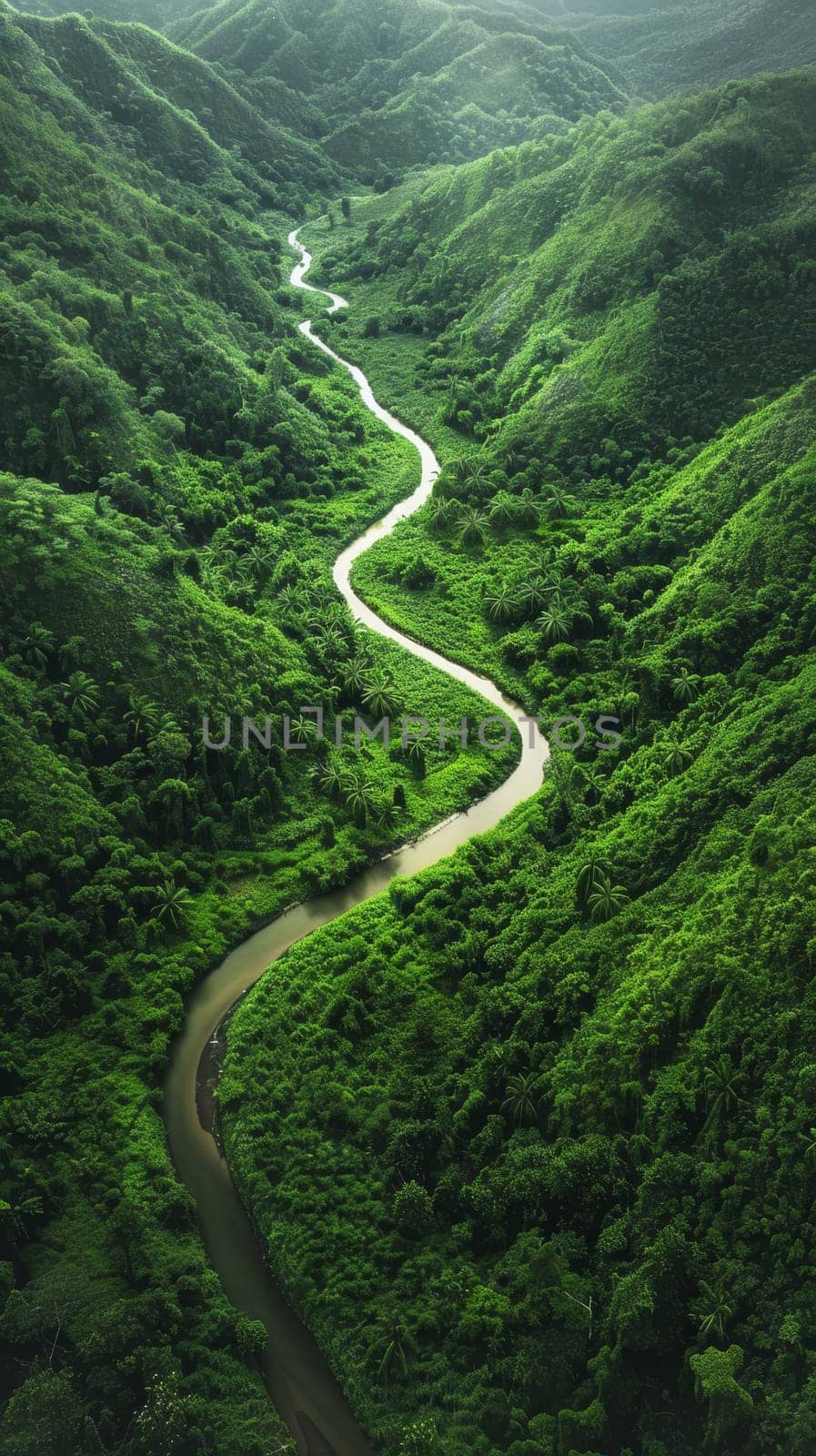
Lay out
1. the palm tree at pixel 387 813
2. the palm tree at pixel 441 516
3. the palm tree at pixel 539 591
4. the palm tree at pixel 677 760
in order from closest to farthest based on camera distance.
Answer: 1. the palm tree at pixel 677 760
2. the palm tree at pixel 387 813
3. the palm tree at pixel 539 591
4. the palm tree at pixel 441 516

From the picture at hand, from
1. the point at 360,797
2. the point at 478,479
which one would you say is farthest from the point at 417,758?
the point at 478,479

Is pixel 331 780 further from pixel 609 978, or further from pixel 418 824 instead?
pixel 609 978

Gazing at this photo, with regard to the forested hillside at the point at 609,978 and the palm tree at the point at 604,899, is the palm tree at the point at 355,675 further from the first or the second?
the palm tree at the point at 604,899

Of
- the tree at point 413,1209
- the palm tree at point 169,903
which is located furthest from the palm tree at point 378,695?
the tree at point 413,1209

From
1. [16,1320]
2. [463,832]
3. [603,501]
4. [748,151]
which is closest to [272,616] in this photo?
[463,832]

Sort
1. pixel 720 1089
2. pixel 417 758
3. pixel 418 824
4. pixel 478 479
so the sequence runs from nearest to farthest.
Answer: pixel 720 1089
pixel 418 824
pixel 417 758
pixel 478 479

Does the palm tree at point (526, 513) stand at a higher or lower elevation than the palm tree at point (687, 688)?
higher

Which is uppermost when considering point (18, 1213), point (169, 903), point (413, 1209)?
point (169, 903)

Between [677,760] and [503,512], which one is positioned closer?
[677,760]
